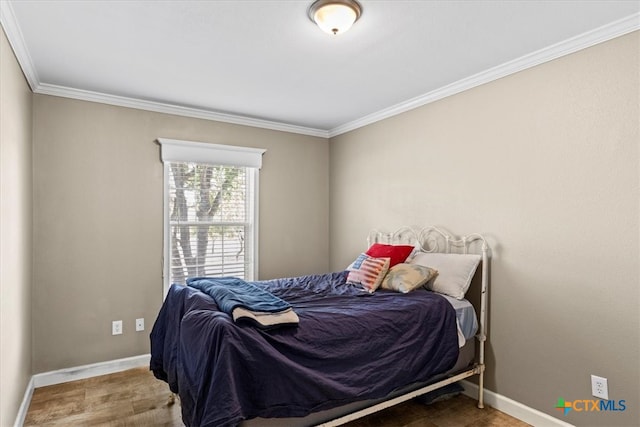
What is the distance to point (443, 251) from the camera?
326 centimetres

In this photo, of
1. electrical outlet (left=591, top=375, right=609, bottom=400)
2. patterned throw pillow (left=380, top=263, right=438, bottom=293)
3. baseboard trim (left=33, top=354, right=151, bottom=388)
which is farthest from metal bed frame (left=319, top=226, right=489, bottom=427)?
baseboard trim (left=33, top=354, right=151, bottom=388)

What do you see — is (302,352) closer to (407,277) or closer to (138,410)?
(407,277)

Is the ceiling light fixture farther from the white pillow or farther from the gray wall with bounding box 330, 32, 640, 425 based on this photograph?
Result: the white pillow

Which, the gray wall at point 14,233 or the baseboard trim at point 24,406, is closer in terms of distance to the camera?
the gray wall at point 14,233

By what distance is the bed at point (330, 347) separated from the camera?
6.03ft

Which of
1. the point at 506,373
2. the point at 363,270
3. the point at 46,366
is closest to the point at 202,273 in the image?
the point at 46,366

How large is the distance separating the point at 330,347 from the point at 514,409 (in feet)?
5.25

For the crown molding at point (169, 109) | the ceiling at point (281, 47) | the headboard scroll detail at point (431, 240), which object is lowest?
the headboard scroll detail at point (431, 240)

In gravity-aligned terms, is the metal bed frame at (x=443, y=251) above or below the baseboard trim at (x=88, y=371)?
above

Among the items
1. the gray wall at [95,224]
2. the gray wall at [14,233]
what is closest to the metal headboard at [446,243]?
the gray wall at [95,224]

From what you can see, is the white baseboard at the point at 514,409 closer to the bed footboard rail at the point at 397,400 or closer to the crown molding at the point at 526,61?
the bed footboard rail at the point at 397,400

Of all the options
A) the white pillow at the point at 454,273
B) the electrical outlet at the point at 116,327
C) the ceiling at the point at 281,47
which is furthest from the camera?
the electrical outlet at the point at 116,327

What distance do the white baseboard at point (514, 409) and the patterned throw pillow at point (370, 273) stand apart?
1.10 m

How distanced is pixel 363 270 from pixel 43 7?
2689mm
